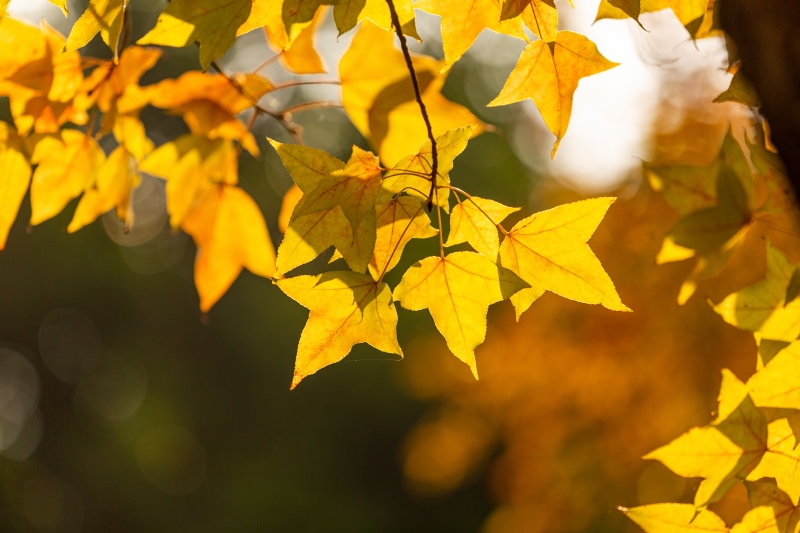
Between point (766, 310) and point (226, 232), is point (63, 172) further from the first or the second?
point (766, 310)

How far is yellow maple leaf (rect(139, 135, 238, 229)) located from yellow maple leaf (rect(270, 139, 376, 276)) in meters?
0.43

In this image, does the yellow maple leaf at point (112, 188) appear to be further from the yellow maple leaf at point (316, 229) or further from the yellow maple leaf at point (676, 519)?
the yellow maple leaf at point (676, 519)

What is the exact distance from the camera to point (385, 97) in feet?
2.85

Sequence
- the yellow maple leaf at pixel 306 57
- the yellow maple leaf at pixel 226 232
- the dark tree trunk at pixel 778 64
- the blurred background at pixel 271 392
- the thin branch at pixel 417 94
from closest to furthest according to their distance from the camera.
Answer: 1. the dark tree trunk at pixel 778 64
2. the thin branch at pixel 417 94
3. the yellow maple leaf at pixel 306 57
4. the yellow maple leaf at pixel 226 232
5. the blurred background at pixel 271 392

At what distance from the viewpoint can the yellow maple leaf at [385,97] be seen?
0.87 metres

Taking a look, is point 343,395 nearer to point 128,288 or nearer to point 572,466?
point 128,288

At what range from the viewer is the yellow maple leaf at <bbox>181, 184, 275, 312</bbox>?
38.7 inches

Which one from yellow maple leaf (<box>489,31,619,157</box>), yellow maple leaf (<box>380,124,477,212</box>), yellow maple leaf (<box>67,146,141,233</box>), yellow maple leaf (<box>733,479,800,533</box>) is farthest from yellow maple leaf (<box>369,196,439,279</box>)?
yellow maple leaf (<box>67,146,141,233</box>)

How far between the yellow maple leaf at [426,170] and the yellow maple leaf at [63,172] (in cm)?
53

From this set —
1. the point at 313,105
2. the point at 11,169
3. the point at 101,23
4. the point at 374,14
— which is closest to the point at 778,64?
the point at 374,14

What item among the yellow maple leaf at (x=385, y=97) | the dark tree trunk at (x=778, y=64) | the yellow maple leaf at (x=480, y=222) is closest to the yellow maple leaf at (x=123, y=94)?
the yellow maple leaf at (x=385, y=97)

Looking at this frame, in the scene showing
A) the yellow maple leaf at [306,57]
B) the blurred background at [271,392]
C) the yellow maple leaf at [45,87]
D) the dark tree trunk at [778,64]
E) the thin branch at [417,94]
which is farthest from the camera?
the blurred background at [271,392]

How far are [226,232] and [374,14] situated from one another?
54 centimetres

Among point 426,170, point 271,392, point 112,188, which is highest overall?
point 426,170
